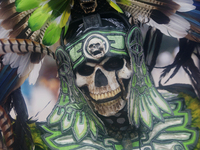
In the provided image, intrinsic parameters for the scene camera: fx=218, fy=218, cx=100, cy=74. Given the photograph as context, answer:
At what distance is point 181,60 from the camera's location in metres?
1.52

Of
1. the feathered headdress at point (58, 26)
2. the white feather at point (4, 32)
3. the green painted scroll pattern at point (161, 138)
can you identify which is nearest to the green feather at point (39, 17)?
the feathered headdress at point (58, 26)

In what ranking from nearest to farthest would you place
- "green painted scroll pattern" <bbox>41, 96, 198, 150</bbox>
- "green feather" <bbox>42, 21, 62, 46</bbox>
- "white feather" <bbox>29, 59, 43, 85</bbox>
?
"green painted scroll pattern" <bbox>41, 96, 198, 150</bbox>
"green feather" <bbox>42, 21, 62, 46</bbox>
"white feather" <bbox>29, 59, 43, 85</bbox>

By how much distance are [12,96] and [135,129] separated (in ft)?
3.17

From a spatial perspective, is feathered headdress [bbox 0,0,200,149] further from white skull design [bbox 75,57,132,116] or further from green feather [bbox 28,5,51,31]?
white skull design [bbox 75,57,132,116]

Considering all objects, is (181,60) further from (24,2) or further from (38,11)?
(24,2)

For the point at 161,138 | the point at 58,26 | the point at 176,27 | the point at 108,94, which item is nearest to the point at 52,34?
the point at 58,26

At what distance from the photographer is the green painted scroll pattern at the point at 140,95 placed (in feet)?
4.93

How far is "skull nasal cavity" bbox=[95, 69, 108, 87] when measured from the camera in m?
1.49

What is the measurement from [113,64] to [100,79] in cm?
14

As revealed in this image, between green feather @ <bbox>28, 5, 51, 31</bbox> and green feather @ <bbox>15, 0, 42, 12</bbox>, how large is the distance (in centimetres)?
4

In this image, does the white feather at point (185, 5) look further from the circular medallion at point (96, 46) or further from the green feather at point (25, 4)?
the green feather at point (25, 4)

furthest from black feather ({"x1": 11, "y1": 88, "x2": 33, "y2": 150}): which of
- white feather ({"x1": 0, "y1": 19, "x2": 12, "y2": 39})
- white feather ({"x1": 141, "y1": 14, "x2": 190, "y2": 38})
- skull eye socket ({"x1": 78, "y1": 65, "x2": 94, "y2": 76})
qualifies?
white feather ({"x1": 141, "y1": 14, "x2": 190, "y2": 38})

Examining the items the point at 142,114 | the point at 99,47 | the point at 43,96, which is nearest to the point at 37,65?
the point at 43,96

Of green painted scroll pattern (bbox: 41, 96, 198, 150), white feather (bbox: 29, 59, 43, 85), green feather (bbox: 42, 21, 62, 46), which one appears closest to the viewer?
green painted scroll pattern (bbox: 41, 96, 198, 150)
